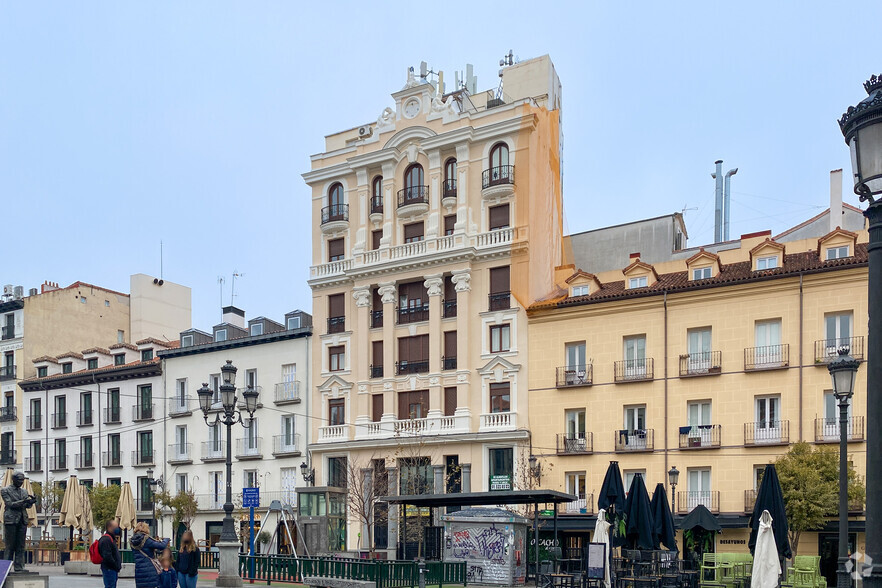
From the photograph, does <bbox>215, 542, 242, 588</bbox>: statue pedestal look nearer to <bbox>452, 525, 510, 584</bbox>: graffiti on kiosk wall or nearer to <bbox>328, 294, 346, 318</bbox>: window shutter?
<bbox>452, 525, 510, 584</bbox>: graffiti on kiosk wall

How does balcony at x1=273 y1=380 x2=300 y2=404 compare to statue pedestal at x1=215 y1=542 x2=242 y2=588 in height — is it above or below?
above

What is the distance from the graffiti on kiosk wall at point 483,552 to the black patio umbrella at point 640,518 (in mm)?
4152

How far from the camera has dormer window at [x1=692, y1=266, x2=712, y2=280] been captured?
4289 cm

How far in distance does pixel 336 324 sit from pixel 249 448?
8.06 metres

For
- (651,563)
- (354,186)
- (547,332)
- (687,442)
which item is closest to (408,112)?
(354,186)

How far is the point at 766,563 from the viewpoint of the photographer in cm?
1967

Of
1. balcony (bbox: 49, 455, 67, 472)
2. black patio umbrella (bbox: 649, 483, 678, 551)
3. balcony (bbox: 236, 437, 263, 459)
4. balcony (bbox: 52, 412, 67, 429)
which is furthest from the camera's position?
balcony (bbox: 52, 412, 67, 429)

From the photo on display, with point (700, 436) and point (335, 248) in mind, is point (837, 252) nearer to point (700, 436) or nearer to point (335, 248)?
point (700, 436)

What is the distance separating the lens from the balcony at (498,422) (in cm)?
4525

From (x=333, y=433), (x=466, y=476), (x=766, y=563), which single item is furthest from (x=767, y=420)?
(x=766, y=563)

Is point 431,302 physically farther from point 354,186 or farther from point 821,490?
point 821,490

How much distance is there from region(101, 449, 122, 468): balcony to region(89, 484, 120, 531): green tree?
4.31m

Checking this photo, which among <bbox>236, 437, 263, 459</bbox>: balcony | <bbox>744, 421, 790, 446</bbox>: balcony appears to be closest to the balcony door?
<bbox>744, 421, 790, 446</bbox>: balcony

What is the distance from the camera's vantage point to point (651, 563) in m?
26.8
